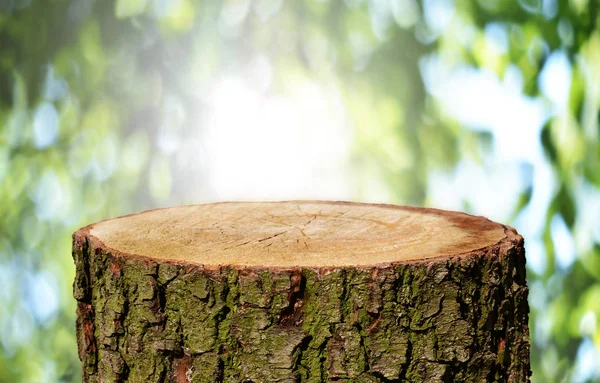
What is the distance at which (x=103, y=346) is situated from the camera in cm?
115

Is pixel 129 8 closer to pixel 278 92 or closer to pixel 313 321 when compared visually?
pixel 278 92

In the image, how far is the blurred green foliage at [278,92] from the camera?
2115mm

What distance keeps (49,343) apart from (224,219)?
4.02 ft

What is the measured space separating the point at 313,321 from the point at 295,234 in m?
0.23

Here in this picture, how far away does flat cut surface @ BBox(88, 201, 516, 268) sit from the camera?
1.06 meters

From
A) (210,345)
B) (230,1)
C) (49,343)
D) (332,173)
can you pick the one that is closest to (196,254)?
(210,345)

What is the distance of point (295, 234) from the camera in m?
1.21

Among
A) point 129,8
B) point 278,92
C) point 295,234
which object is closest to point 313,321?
point 295,234

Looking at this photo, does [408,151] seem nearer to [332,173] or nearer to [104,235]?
[332,173]

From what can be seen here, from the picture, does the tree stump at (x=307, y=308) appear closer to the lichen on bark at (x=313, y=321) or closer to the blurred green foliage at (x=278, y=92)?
the lichen on bark at (x=313, y=321)

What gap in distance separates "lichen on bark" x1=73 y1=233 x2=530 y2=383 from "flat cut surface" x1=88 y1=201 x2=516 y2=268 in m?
0.03

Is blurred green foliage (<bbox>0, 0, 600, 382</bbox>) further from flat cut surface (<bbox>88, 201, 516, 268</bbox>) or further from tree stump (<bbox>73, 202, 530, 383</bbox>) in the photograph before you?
tree stump (<bbox>73, 202, 530, 383</bbox>)

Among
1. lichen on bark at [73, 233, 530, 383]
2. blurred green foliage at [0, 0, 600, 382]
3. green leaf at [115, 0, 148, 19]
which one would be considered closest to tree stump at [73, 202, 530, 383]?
lichen on bark at [73, 233, 530, 383]

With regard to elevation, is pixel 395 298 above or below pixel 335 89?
below
